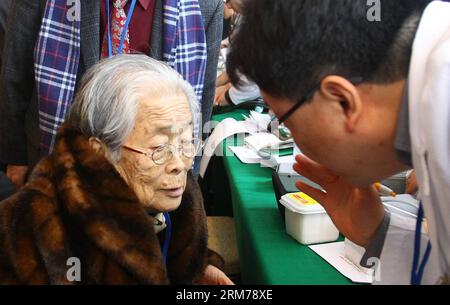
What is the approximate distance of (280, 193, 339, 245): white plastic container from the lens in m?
1.55

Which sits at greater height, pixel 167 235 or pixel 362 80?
pixel 362 80

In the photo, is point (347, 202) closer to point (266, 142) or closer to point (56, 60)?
point (56, 60)

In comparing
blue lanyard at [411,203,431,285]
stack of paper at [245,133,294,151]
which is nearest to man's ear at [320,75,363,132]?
blue lanyard at [411,203,431,285]

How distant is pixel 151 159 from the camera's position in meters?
1.42

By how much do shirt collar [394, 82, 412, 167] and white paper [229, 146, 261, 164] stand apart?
1514 millimetres

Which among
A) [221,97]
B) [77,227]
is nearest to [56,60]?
[77,227]

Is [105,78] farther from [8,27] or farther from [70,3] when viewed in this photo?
[8,27]

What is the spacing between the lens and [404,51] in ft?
2.53

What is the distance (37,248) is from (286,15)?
2.79ft

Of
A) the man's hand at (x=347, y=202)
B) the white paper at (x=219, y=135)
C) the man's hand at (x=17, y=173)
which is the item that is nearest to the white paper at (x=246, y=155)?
the white paper at (x=219, y=135)

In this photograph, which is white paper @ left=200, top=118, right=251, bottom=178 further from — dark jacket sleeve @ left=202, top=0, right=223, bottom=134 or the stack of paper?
dark jacket sleeve @ left=202, top=0, right=223, bottom=134

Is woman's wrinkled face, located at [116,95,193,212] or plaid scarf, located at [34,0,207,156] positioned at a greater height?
plaid scarf, located at [34,0,207,156]

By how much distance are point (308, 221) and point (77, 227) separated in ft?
2.35

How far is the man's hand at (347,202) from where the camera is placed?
1.21 metres
